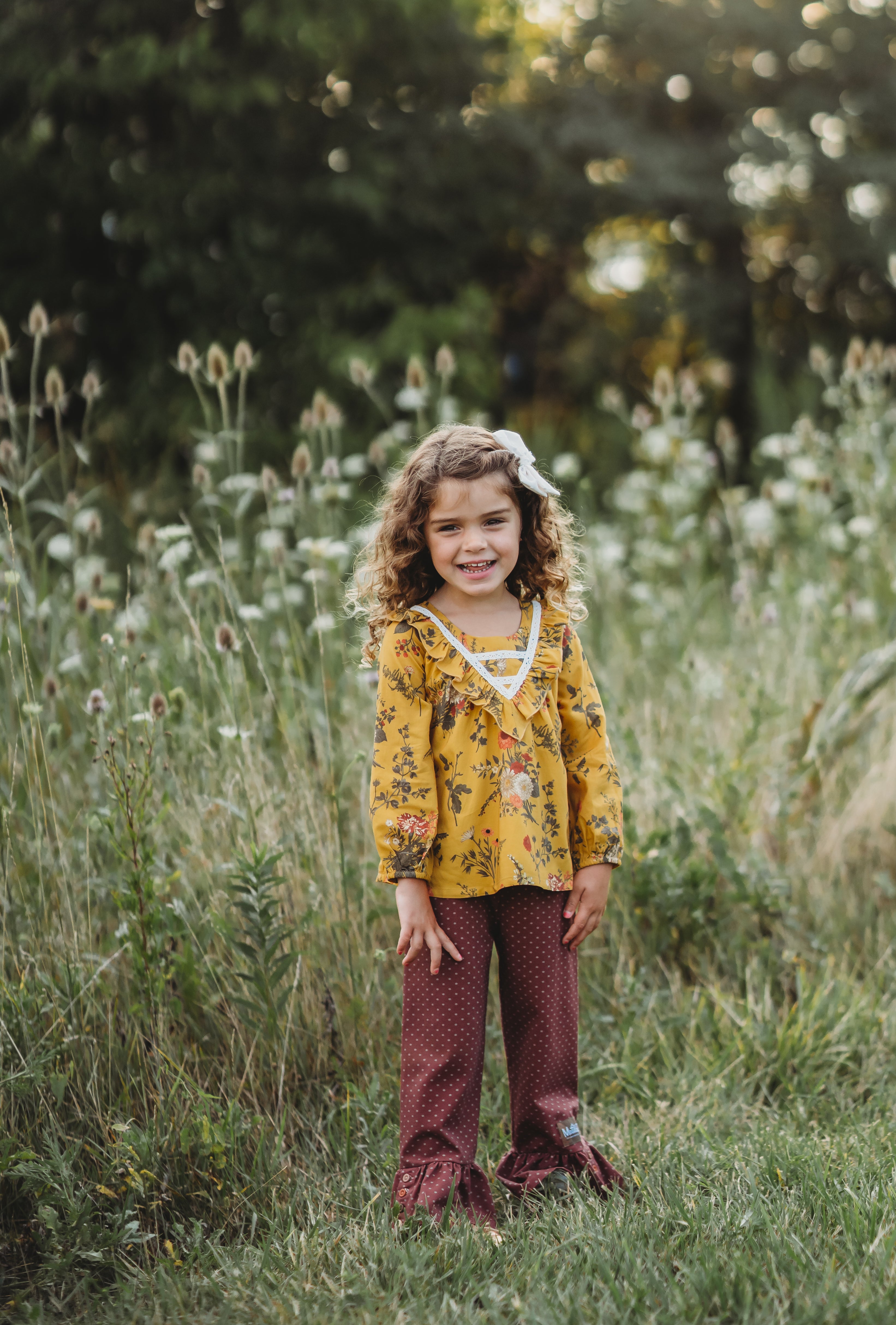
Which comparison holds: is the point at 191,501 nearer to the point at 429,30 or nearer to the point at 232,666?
the point at 232,666

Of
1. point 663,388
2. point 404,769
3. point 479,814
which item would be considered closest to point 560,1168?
point 479,814

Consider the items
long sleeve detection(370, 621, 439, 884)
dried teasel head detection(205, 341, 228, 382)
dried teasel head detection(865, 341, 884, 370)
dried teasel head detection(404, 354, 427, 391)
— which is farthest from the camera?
dried teasel head detection(865, 341, 884, 370)

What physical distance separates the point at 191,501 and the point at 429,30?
14.6 feet

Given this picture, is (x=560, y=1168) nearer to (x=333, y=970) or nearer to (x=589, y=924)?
(x=589, y=924)

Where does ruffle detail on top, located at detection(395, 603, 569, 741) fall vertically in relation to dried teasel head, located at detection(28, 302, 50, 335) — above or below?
below

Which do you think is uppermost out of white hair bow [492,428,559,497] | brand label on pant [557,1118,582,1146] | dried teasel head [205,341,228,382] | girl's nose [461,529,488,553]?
dried teasel head [205,341,228,382]

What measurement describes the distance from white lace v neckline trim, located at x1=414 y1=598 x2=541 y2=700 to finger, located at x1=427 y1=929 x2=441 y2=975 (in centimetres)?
47

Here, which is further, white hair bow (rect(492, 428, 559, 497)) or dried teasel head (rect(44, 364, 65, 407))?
dried teasel head (rect(44, 364, 65, 407))

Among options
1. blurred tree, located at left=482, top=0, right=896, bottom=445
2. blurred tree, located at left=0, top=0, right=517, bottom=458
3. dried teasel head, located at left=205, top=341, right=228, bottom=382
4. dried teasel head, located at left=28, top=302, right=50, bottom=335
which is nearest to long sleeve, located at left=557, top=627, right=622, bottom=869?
dried teasel head, located at left=205, top=341, right=228, bottom=382

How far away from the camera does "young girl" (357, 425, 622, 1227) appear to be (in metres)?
2.17

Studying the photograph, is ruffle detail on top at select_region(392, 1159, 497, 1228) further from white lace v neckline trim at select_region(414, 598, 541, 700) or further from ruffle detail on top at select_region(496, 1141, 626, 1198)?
white lace v neckline trim at select_region(414, 598, 541, 700)

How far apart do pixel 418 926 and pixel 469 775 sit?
11.7 inches

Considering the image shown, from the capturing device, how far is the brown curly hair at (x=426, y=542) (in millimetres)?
2258

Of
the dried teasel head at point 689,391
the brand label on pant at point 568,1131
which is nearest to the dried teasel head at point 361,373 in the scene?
the dried teasel head at point 689,391
